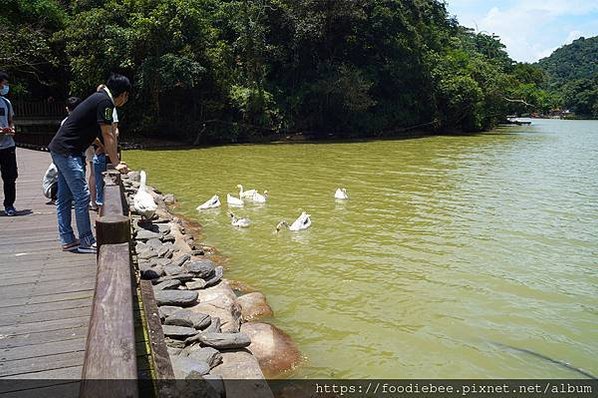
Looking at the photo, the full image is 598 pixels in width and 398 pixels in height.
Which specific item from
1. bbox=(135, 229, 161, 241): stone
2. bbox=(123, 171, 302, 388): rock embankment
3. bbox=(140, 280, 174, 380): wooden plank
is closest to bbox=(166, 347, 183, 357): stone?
bbox=(123, 171, 302, 388): rock embankment

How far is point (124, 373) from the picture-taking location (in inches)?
62.2

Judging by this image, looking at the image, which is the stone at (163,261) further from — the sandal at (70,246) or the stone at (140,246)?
the sandal at (70,246)

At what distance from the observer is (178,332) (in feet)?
14.3

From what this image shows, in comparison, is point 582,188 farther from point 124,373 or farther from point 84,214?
point 124,373

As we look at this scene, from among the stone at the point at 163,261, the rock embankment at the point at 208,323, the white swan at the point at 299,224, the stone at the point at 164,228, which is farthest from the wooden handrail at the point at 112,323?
the white swan at the point at 299,224

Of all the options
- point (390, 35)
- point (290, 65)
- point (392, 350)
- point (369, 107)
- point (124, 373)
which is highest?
point (390, 35)

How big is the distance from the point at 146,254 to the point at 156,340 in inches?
133

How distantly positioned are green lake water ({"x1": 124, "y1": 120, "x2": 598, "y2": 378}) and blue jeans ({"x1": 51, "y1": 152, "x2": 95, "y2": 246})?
7.65ft

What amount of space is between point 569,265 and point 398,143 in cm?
2163

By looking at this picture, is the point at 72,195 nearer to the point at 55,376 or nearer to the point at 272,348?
the point at 55,376

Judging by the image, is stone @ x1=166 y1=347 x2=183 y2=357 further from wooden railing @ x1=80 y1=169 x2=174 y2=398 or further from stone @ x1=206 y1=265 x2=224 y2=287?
stone @ x1=206 y1=265 x2=224 y2=287

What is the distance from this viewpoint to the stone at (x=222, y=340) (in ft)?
14.0

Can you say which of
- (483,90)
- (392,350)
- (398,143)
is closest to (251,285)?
(392,350)

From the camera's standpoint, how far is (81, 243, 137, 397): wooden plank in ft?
5.09
